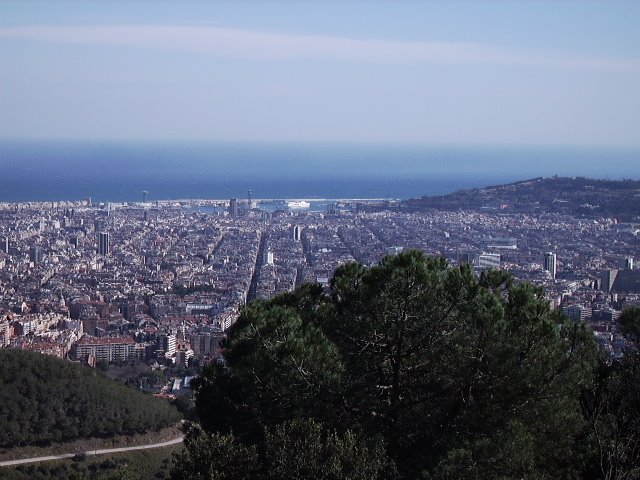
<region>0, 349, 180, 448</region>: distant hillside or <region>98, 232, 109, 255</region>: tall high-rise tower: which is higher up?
<region>98, 232, 109, 255</region>: tall high-rise tower

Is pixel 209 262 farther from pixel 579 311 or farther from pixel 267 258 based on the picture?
pixel 579 311

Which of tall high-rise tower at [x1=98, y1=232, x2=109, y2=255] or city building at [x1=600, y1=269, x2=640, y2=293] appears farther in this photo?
tall high-rise tower at [x1=98, y1=232, x2=109, y2=255]

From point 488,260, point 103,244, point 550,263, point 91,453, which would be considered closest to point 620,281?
point 550,263

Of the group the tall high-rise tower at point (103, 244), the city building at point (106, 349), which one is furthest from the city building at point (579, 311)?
the tall high-rise tower at point (103, 244)

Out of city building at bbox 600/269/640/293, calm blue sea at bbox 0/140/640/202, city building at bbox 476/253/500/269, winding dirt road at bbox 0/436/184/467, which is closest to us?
winding dirt road at bbox 0/436/184/467

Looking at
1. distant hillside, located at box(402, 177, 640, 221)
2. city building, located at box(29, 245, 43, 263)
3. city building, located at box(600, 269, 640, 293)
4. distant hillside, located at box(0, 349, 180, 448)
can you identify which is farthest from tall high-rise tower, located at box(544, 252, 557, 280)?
city building, located at box(29, 245, 43, 263)

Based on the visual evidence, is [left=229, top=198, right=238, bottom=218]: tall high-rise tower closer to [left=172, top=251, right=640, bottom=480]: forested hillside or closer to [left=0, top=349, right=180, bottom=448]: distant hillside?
[left=0, top=349, right=180, bottom=448]: distant hillside

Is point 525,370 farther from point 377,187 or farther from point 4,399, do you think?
point 377,187
